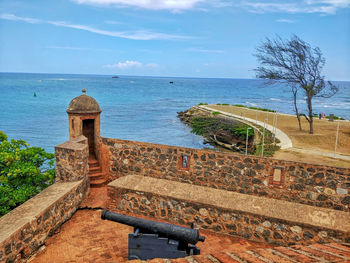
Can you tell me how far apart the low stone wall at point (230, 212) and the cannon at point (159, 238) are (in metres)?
2.01

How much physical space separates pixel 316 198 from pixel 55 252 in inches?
242

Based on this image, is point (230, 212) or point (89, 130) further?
point (89, 130)

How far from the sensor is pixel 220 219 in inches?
287

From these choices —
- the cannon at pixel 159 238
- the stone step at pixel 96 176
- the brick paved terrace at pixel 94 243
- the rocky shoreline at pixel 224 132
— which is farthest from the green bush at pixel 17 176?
the rocky shoreline at pixel 224 132

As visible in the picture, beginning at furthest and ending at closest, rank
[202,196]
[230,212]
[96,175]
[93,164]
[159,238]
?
1. [93,164]
2. [96,175]
3. [202,196]
4. [230,212]
5. [159,238]

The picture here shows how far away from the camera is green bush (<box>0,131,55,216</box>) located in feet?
29.4

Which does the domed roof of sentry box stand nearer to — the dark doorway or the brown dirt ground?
the dark doorway

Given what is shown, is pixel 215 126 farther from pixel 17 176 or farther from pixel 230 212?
pixel 230 212

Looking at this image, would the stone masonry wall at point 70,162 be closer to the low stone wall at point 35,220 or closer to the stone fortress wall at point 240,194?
the low stone wall at point 35,220

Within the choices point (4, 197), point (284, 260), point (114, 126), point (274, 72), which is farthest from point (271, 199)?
point (114, 126)

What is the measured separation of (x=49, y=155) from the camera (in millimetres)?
10766

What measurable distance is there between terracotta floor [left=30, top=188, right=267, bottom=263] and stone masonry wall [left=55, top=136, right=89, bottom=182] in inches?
48.1

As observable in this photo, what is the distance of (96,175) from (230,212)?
480cm

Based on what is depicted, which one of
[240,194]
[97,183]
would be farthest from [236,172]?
[97,183]
